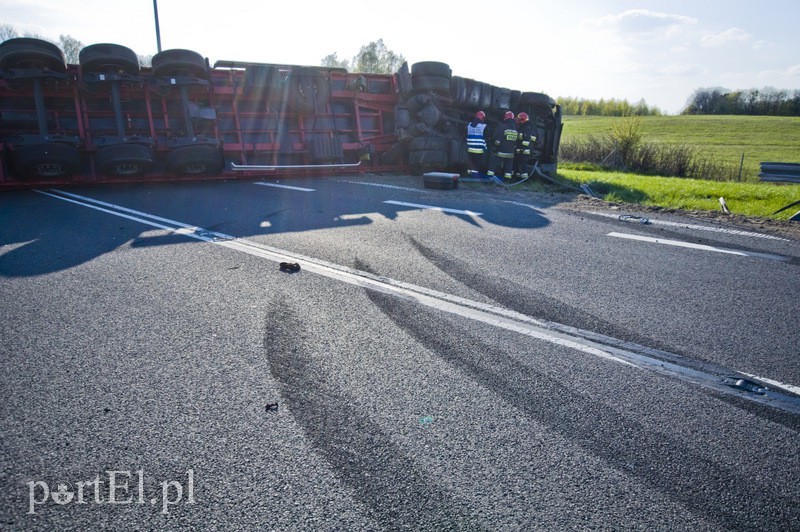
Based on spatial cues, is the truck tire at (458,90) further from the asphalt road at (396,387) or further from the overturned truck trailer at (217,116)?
the asphalt road at (396,387)

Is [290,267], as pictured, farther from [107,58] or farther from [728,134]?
[728,134]

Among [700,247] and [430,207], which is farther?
[430,207]

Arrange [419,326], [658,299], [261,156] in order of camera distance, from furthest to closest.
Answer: [261,156] < [658,299] < [419,326]

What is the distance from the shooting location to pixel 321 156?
10727 mm

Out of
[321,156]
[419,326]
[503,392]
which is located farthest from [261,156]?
[503,392]

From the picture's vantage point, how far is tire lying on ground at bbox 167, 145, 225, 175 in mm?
8914

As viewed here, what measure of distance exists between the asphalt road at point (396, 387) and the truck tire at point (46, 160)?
162 inches

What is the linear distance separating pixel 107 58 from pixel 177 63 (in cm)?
115

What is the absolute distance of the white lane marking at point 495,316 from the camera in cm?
250

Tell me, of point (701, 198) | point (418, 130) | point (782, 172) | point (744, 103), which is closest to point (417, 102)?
point (418, 130)

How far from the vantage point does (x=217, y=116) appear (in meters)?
10.1

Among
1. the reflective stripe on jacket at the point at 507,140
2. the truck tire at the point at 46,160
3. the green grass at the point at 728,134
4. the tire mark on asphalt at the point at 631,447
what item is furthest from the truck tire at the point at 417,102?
the green grass at the point at 728,134

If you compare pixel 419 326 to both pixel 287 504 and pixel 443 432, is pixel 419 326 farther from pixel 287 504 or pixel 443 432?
pixel 287 504

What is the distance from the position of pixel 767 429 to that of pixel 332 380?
1.94m
